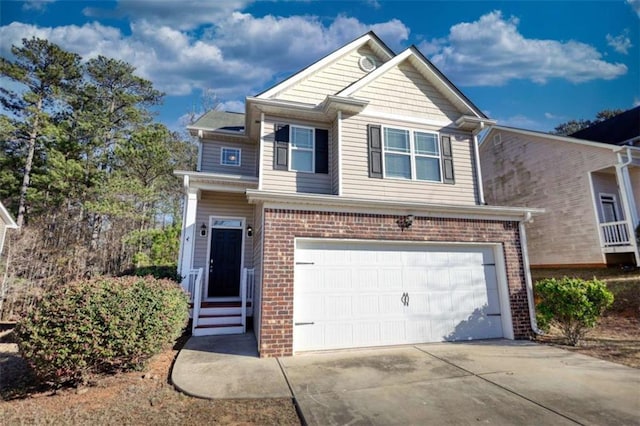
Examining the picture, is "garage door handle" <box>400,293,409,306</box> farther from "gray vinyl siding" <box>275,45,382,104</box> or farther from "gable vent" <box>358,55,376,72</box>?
"gable vent" <box>358,55,376,72</box>

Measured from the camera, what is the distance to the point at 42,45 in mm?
16172

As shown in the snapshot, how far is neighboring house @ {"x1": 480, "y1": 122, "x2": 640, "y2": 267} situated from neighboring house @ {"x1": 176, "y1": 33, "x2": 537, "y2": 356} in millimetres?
6393

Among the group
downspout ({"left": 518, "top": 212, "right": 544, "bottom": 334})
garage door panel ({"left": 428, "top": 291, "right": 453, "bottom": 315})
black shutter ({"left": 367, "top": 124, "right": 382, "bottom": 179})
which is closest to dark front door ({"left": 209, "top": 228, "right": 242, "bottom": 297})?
black shutter ({"left": 367, "top": 124, "right": 382, "bottom": 179})

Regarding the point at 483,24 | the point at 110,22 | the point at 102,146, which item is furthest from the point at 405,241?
the point at 102,146

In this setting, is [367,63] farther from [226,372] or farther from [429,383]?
[226,372]

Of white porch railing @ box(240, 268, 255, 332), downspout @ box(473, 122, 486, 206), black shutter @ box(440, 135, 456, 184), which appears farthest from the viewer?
downspout @ box(473, 122, 486, 206)

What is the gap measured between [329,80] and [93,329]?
797 cm

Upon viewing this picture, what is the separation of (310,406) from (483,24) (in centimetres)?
1213

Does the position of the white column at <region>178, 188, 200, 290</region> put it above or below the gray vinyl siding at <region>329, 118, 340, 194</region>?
below

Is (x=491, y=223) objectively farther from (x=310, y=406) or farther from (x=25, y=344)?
(x=25, y=344)

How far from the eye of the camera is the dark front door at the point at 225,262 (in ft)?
30.2

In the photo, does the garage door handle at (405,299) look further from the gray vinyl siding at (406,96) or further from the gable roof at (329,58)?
the gable roof at (329,58)

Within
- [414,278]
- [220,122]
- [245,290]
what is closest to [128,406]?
[245,290]

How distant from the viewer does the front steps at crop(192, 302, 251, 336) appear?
7.30m
